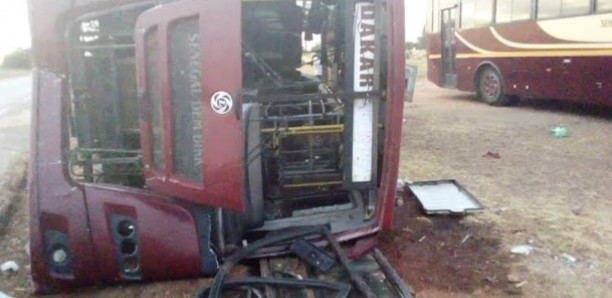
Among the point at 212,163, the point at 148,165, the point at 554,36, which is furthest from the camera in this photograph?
the point at 554,36

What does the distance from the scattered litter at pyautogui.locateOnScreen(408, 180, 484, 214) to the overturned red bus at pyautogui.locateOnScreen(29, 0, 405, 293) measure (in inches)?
45.5

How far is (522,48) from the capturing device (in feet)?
41.1

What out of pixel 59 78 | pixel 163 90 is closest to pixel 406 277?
pixel 163 90

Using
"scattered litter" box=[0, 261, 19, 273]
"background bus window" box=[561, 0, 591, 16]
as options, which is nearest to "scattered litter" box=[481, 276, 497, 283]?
"scattered litter" box=[0, 261, 19, 273]

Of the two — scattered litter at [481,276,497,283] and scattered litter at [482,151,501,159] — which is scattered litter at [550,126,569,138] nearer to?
scattered litter at [482,151,501,159]

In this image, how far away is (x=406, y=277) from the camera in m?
4.30

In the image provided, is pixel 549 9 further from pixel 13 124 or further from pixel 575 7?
pixel 13 124

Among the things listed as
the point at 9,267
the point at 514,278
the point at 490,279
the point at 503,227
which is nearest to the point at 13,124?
the point at 9,267

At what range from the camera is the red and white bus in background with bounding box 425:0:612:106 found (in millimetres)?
10797

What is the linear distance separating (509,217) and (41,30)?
3.92 m

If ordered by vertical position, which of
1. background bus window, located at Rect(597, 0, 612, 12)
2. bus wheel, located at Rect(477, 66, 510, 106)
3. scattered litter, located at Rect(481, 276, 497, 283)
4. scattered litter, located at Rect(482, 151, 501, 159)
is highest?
background bus window, located at Rect(597, 0, 612, 12)

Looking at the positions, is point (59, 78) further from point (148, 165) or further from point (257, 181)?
point (257, 181)

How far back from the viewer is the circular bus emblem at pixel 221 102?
3.40 metres

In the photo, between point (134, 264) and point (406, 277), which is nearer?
point (134, 264)
